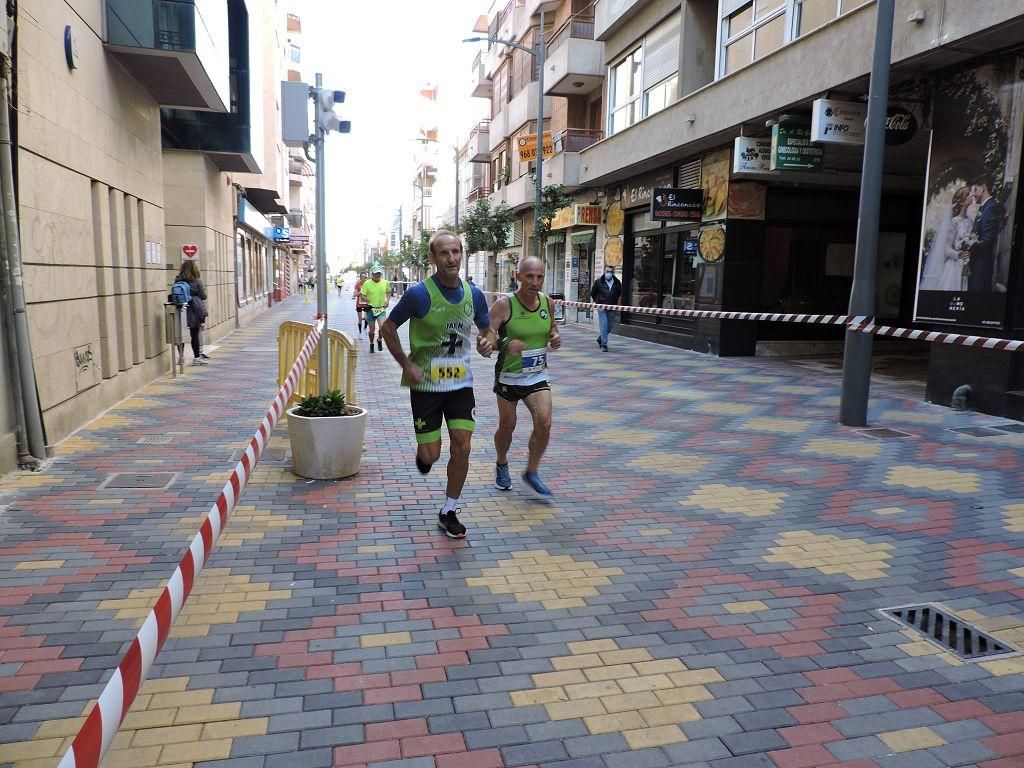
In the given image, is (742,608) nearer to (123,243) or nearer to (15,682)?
(15,682)

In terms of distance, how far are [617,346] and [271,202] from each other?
66.1ft

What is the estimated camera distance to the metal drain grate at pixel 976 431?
8242 mm

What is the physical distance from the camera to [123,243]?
9984mm

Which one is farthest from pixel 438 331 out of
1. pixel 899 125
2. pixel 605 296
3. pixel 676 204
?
pixel 676 204

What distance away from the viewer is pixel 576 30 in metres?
24.3

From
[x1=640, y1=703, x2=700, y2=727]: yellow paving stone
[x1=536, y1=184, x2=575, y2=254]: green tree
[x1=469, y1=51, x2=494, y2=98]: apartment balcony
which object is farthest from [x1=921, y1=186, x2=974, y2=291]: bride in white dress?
[x1=469, y1=51, x2=494, y2=98]: apartment balcony

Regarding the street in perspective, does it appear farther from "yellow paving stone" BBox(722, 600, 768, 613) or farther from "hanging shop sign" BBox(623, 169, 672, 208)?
"hanging shop sign" BBox(623, 169, 672, 208)

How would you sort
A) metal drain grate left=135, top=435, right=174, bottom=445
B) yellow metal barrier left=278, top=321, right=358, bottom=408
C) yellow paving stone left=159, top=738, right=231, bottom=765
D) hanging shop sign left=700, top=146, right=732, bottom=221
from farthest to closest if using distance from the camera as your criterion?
hanging shop sign left=700, top=146, right=732, bottom=221 < metal drain grate left=135, top=435, right=174, bottom=445 < yellow metal barrier left=278, top=321, right=358, bottom=408 < yellow paving stone left=159, top=738, right=231, bottom=765

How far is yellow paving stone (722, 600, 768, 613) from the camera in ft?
13.1

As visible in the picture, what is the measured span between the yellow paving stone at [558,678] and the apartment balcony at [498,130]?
1341 inches

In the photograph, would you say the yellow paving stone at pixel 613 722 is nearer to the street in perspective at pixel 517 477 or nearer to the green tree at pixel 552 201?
the street in perspective at pixel 517 477

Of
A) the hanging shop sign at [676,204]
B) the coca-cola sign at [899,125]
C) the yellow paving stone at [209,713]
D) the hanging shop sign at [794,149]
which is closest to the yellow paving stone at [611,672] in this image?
the yellow paving stone at [209,713]

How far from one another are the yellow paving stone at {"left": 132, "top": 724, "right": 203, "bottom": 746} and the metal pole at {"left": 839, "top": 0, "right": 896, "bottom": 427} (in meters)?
7.48

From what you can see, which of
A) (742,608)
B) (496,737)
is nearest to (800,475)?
(742,608)
